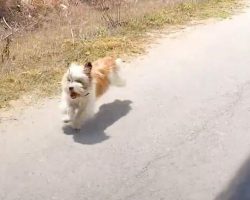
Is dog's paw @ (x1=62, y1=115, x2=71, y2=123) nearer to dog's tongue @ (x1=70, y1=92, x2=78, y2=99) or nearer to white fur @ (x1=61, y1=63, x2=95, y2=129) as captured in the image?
white fur @ (x1=61, y1=63, x2=95, y2=129)

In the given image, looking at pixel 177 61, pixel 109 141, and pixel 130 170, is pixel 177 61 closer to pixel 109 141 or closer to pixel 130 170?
pixel 109 141

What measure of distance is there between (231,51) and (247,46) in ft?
1.54

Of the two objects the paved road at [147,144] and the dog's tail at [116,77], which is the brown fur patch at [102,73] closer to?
the dog's tail at [116,77]

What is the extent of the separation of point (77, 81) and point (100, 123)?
79cm

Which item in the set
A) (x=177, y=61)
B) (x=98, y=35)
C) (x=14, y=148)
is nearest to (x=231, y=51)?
(x=177, y=61)

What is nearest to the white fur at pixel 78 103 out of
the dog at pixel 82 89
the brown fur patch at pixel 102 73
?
the dog at pixel 82 89

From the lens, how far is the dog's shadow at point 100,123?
6410 mm

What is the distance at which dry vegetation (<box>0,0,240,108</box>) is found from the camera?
8445 millimetres

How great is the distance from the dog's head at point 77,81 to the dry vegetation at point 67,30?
1.39m

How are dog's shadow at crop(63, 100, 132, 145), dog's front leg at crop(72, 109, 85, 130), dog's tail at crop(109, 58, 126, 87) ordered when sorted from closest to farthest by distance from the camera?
dog's shadow at crop(63, 100, 132, 145)
dog's front leg at crop(72, 109, 85, 130)
dog's tail at crop(109, 58, 126, 87)

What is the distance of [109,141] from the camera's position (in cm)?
633

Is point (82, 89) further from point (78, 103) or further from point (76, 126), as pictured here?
point (76, 126)

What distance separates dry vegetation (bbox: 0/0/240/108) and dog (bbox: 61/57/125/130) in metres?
1.05

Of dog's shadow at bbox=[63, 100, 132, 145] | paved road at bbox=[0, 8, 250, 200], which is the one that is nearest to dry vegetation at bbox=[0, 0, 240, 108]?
paved road at bbox=[0, 8, 250, 200]
